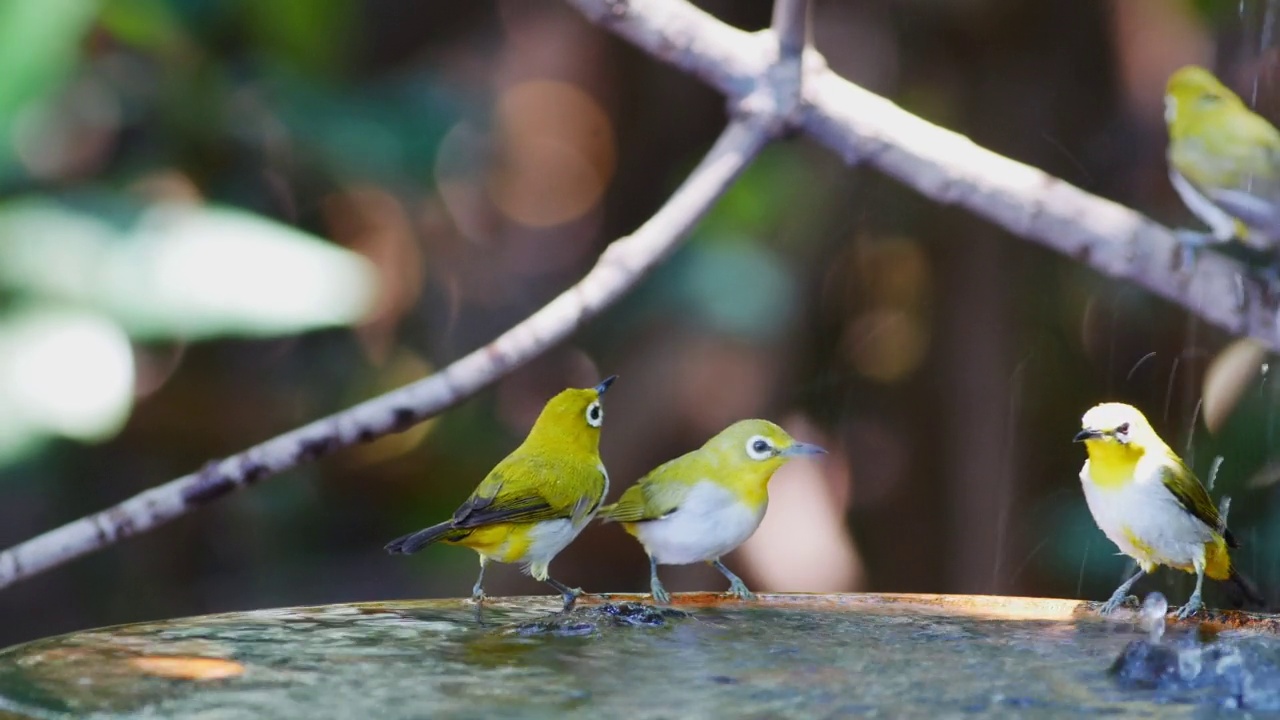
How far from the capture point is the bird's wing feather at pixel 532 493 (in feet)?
5.86

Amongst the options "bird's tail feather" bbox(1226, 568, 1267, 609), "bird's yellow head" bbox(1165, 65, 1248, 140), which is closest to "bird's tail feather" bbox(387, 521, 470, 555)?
"bird's tail feather" bbox(1226, 568, 1267, 609)

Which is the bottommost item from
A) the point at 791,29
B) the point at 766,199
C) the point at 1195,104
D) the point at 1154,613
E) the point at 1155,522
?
the point at 1154,613

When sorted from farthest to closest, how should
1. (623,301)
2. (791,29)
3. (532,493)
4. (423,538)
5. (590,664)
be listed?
1. (623,301)
2. (791,29)
3. (532,493)
4. (423,538)
5. (590,664)

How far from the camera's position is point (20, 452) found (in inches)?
111

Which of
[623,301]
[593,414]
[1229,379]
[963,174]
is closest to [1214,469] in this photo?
[1229,379]

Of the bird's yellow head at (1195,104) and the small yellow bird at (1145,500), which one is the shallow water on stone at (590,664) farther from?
the bird's yellow head at (1195,104)

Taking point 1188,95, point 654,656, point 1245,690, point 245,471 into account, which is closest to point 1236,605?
point 1188,95

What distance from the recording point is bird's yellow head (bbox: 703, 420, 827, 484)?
1.99 meters

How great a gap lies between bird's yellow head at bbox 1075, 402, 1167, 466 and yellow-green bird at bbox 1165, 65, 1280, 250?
1.23ft

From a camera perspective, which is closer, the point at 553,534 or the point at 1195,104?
the point at 553,534

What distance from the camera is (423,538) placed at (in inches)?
65.2

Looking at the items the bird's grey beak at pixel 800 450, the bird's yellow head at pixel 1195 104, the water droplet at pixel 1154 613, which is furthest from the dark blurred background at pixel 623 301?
the water droplet at pixel 1154 613

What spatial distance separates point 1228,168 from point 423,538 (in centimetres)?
137

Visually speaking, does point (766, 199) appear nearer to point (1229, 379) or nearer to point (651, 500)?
point (1229, 379)
